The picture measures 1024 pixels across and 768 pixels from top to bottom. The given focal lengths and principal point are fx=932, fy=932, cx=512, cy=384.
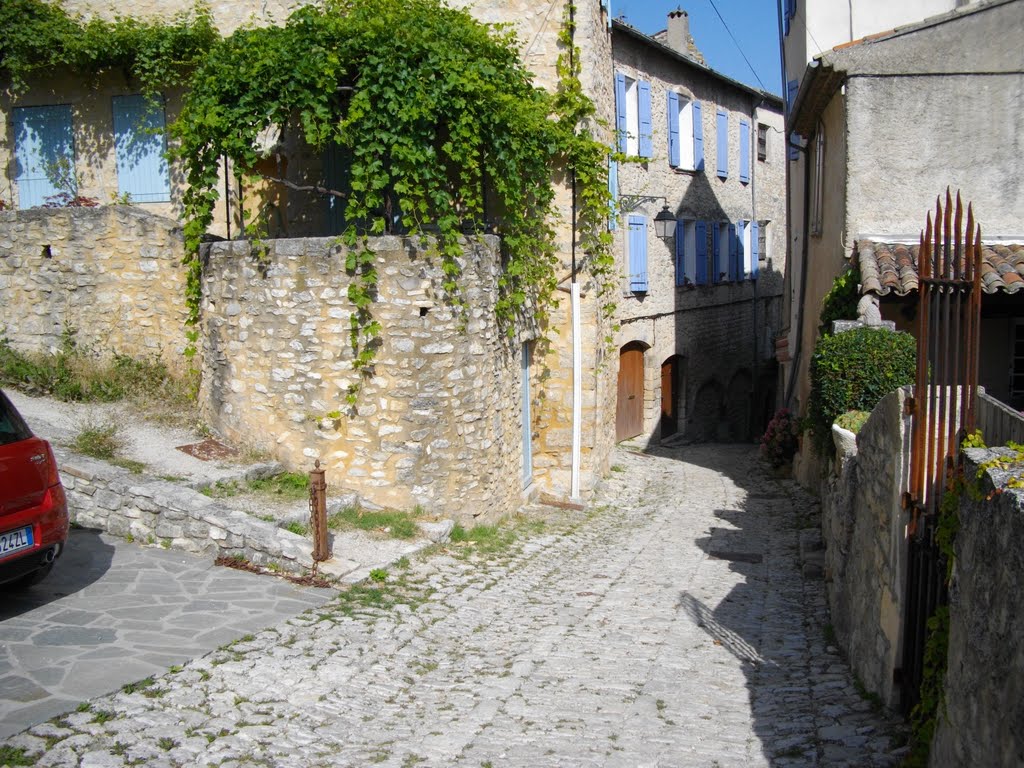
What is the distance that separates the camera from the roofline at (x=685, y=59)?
16.0m

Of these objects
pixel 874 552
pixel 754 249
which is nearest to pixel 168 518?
pixel 874 552

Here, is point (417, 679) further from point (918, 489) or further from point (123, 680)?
point (918, 489)

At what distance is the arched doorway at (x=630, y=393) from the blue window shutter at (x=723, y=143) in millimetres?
5326

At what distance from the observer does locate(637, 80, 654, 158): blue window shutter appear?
1689 cm

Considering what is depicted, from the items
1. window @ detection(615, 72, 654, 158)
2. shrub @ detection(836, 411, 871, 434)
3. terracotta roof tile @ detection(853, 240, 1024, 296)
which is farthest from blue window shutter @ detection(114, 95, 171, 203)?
shrub @ detection(836, 411, 871, 434)

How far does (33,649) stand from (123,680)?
29.9 inches

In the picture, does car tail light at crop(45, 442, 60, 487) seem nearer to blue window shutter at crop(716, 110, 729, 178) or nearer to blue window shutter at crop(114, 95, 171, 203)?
blue window shutter at crop(114, 95, 171, 203)

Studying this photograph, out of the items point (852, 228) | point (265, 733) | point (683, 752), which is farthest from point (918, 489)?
point (852, 228)

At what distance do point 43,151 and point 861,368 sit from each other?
10936 millimetres

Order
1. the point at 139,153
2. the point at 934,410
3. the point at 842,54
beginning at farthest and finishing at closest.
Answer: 1. the point at 139,153
2. the point at 842,54
3. the point at 934,410

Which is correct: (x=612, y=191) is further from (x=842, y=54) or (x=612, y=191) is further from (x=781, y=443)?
(x=781, y=443)

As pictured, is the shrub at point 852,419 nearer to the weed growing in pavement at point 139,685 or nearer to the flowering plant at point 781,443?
the flowering plant at point 781,443

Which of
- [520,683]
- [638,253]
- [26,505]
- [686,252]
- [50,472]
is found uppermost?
[686,252]

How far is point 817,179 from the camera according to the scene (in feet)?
44.7
